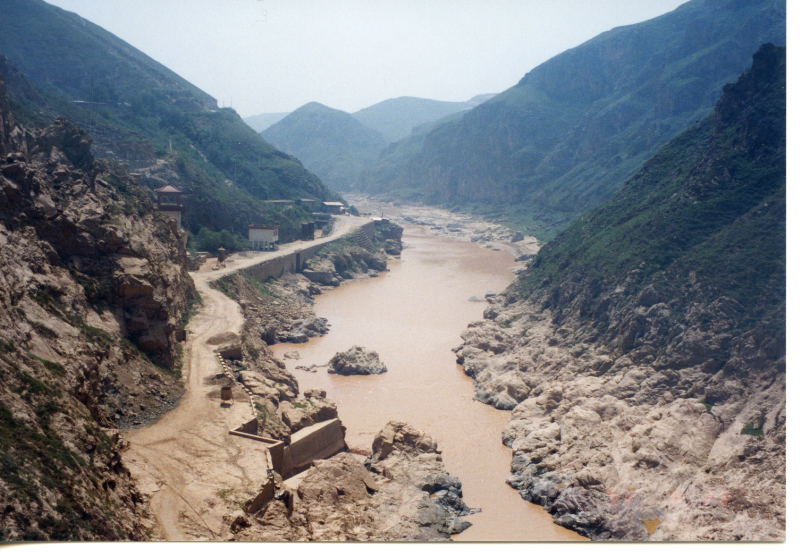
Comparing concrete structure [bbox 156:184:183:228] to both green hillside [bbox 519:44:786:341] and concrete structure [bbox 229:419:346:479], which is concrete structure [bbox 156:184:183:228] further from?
concrete structure [bbox 229:419:346:479]

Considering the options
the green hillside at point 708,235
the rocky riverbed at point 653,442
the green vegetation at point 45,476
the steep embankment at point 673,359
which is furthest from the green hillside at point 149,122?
the green vegetation at point 45,476

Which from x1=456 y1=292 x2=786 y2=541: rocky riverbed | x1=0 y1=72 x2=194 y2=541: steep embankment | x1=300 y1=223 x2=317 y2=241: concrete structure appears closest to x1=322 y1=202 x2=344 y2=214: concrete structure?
x1=300 y1=223 x2=317 y2=241: concrete structure

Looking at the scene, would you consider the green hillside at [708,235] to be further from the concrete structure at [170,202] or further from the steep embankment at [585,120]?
the concrete structure at [170,202]

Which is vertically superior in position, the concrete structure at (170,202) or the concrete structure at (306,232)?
the concrete structure at (170,202)

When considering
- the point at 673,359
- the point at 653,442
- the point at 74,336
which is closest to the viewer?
Result: the point at 74,336

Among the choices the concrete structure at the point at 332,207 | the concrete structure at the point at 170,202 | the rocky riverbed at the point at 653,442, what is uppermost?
the concrete structure at the point at 170,202

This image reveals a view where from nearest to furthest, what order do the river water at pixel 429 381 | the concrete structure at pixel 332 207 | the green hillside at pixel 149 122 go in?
the river water at pixel 429 381, the green hillside at pixel 149 122, the concrete structure at pixel 332 207

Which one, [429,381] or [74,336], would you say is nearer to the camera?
[74,336]

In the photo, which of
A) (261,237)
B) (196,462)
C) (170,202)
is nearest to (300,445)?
(196,462)

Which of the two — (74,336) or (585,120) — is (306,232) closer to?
(74,336)
